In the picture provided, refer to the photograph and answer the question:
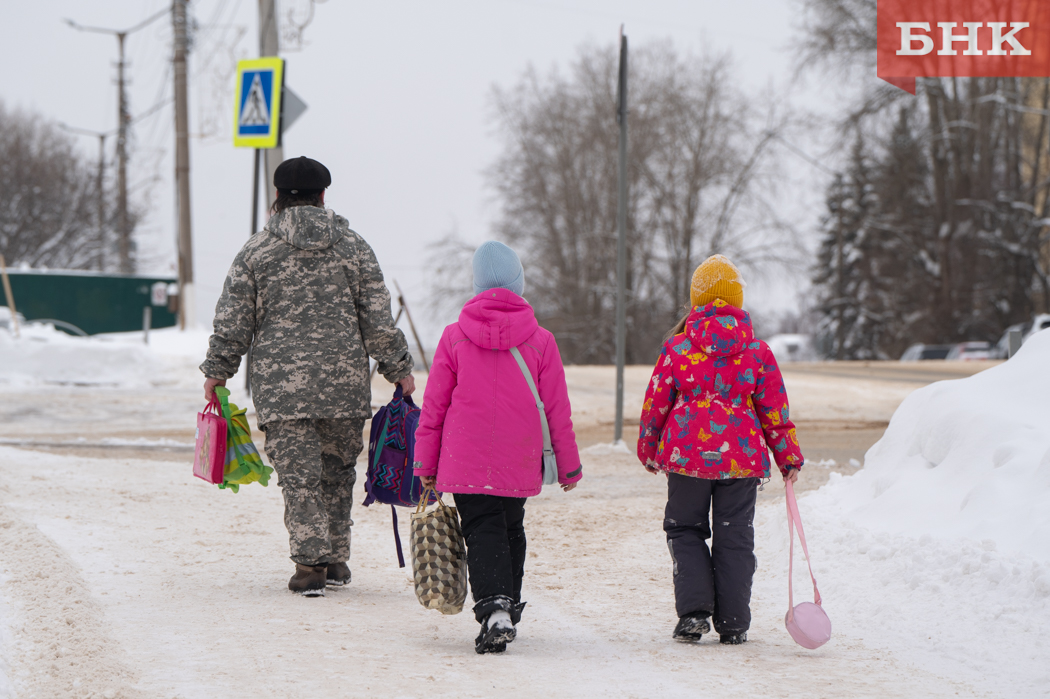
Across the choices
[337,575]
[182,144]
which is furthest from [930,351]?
[337,575]

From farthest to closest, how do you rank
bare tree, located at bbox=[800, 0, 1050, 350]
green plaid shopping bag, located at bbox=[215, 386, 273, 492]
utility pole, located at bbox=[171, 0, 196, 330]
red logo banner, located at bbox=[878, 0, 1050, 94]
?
1. bare tree, located at bbox=[800, 0, 1050, 350]
2. red logo banner, located at bbox=[878, 0, 1050, 94]
3. utility pole, located at bbox=[171, 0, 196, 330]
4. green plaid shopping bag, located at bbox=[215, 386, 273, 492]

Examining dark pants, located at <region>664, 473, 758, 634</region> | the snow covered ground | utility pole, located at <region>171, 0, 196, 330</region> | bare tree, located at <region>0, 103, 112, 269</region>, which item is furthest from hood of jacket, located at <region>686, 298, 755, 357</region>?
bare tree, located at <region>0, 103, 112, 269</region>

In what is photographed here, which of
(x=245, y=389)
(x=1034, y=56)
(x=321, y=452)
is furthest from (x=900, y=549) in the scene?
(x=1034, y=56)

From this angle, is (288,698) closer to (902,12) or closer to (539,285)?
(902,12)

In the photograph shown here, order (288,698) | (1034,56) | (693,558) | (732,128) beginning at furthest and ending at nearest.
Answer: (732,128) → (1034,56) → (693,558) → (288,698)

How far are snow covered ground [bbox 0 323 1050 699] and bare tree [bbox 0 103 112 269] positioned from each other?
124 ft

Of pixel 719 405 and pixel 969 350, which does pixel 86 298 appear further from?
pixel 719 405

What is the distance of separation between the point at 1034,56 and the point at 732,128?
27.7 feet

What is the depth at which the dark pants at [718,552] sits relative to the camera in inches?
157

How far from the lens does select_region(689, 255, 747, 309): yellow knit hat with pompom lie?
160 inches

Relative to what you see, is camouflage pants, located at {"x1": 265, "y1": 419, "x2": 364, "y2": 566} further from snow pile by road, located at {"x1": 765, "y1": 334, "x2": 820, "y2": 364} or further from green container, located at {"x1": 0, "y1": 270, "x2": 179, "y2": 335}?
snow pile by road, located at {"x1": 765, "y1": 334, "x2": 820, "y2": 364}

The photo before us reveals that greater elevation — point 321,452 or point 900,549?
point 321,452

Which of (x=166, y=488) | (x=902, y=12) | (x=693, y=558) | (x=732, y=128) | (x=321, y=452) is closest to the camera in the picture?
(x=693, y=558)

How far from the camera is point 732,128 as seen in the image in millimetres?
32594
